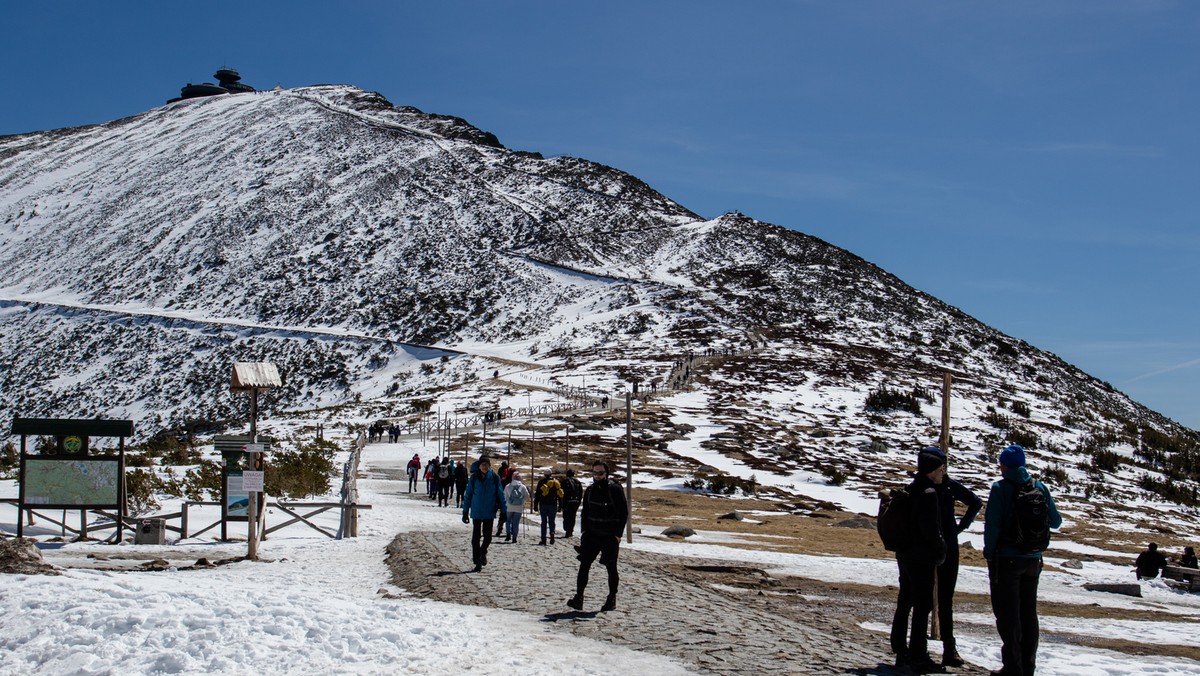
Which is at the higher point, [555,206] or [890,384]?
[555,206]

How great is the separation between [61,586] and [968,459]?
1830 inches

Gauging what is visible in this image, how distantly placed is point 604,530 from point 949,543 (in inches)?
142

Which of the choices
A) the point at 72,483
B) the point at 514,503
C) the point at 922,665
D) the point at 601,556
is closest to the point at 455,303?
the point at 514,503

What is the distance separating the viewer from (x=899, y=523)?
794cm

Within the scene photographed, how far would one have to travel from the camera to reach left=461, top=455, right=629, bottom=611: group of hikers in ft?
33.7

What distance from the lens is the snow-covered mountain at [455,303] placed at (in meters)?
65.8

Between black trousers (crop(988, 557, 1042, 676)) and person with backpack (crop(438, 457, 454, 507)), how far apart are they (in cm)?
2052

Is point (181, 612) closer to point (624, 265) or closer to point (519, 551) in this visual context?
point (519, 551)

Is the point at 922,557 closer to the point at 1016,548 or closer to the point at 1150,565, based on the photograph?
the point at 1016,548

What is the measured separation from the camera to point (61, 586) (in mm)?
9008

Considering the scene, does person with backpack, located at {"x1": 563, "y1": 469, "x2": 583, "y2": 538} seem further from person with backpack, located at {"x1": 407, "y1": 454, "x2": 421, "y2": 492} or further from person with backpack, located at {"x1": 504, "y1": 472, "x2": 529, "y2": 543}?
person with backpack, located at {"x1": 407, "y1": 454, "x2": 421, "y2": 492}

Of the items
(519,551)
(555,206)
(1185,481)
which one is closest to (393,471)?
(519,551)

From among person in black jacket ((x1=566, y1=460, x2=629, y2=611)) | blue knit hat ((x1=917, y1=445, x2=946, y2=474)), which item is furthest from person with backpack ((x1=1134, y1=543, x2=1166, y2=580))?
blue knit hat ((x1=917, y1=445, x2=946, y2=474))

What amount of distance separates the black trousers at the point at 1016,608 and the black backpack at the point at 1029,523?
16 cm
